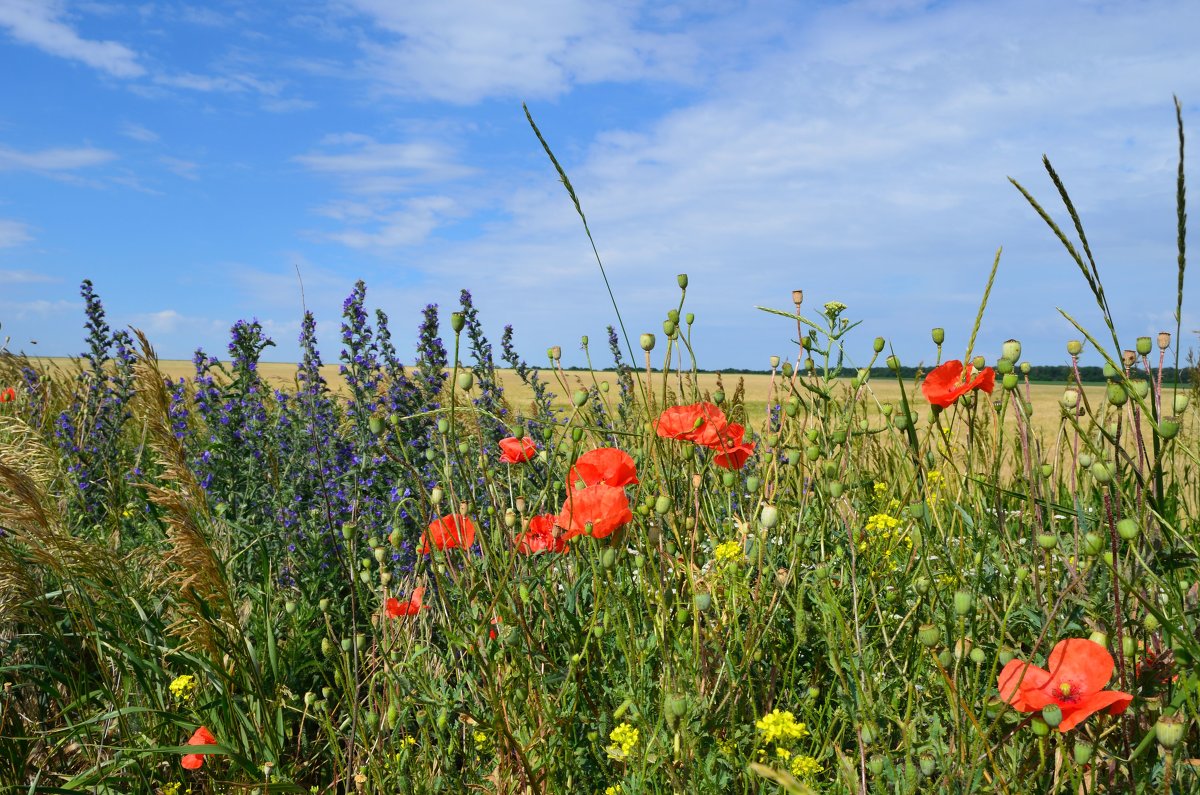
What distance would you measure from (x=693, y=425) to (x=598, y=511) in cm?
38

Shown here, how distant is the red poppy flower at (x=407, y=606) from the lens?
207 centimetres

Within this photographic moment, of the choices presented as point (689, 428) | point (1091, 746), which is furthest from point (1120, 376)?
point (689, 428)

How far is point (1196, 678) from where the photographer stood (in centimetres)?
123

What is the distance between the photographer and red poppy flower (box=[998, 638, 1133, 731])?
119cm

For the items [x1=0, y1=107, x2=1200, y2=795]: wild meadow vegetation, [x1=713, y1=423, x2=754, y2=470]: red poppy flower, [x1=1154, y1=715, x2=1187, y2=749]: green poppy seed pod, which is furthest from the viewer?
[x1=713, y1=423, x2=754, y2=470]: red poppy flower

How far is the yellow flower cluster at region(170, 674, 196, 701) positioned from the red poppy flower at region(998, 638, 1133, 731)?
189 cm

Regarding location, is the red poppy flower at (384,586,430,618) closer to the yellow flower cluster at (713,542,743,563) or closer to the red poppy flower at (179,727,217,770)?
the red poppy flower at (179,727,217,770)

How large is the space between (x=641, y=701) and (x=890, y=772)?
49 cm

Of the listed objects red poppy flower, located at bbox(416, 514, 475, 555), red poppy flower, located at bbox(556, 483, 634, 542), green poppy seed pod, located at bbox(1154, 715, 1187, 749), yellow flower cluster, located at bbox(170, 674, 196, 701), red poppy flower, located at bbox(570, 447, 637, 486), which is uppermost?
red poppy flower, located at bbox(570, 447, 637, 486)

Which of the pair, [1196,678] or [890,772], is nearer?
[1196,678]

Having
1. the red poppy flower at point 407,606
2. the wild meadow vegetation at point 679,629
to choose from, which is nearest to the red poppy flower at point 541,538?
the wild meadow vegetation at point 679,629

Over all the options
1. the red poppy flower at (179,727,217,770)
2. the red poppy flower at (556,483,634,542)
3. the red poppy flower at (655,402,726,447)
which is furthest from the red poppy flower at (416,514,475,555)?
the red poppy flower at (179,727,217,770)

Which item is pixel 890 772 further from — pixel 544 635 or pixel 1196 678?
pixel 544 635

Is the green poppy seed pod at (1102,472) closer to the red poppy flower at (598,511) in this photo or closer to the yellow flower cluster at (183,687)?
the red poppy flower at (598,511)
